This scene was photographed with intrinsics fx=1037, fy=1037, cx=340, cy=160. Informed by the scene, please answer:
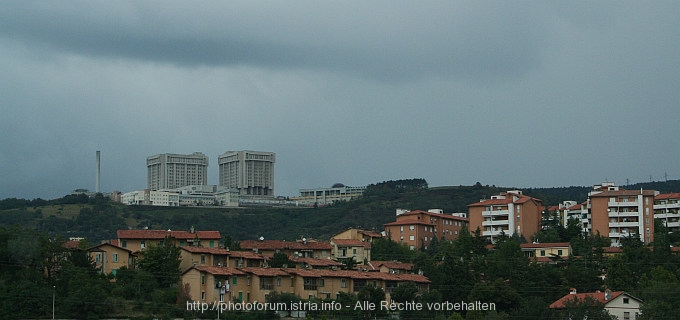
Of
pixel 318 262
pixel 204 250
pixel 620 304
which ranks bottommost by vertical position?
pixel 620 304

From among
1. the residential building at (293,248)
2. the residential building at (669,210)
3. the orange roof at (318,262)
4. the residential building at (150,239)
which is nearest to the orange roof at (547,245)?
the residential building at (669,210)

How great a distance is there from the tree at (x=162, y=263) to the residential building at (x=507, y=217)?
4252 centimetres

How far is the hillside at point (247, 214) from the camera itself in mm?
159000

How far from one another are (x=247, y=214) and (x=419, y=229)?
7828cm

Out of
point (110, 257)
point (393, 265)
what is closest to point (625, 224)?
point (393, 265)

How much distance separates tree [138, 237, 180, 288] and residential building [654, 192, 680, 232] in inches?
2141

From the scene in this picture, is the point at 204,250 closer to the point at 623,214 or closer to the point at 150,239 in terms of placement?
the point at 150,239

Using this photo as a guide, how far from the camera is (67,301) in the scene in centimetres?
6562

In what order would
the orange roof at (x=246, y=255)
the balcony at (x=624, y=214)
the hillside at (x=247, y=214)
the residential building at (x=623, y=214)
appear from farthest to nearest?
the hillside at (x=247, y=214)
the balcony at (x=624, y=214)
the residential building at (x=623, y=214)
the orange roof at (x=246, y=255)

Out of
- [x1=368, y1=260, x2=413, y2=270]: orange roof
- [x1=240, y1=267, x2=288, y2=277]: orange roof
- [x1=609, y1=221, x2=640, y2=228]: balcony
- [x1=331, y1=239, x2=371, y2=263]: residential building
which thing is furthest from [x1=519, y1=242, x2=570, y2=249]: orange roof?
[x1=240, y1=267, x2=288, y2=277]: orange roof

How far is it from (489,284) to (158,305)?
81.8 feet

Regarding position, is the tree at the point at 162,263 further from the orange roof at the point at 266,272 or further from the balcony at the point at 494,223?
the balcony at the point at 494,223

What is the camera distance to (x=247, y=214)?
18425 centimetres

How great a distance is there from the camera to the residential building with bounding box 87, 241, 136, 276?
7838 cm
